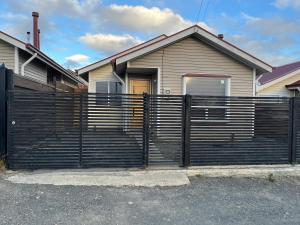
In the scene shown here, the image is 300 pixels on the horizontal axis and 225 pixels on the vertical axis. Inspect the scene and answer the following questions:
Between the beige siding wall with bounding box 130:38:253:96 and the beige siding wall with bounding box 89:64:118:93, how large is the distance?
22.4ft

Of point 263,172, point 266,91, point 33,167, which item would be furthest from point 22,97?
point 266,91

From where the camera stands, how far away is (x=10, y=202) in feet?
15.6

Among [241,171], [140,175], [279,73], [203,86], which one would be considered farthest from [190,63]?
[279,73]

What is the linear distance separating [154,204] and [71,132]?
2499 mm

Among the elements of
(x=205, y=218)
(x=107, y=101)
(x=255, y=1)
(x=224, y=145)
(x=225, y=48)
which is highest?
(x=255, y=1)

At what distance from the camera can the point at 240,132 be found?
22.6 ft

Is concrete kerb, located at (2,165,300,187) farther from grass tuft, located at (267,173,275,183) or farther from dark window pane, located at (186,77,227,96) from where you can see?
dark window pane, located at (186,77,227,96)

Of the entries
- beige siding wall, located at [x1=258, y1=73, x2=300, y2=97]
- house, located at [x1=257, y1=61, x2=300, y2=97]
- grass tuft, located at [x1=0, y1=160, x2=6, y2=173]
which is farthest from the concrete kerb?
beige siding wall, located at [x1=258, y1=73, x2=300, y2=97]

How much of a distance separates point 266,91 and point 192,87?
9.71m

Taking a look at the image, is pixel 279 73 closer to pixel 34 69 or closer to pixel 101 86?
pixel 101 86

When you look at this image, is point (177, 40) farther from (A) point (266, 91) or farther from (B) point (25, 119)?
(A) point (266, 91)

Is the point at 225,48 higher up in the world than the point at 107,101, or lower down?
higher up

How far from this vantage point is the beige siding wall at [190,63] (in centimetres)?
1053

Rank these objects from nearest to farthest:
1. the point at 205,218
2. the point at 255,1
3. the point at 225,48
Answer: the point at 205,218 → the point at 225,48 → the point at 255,1
